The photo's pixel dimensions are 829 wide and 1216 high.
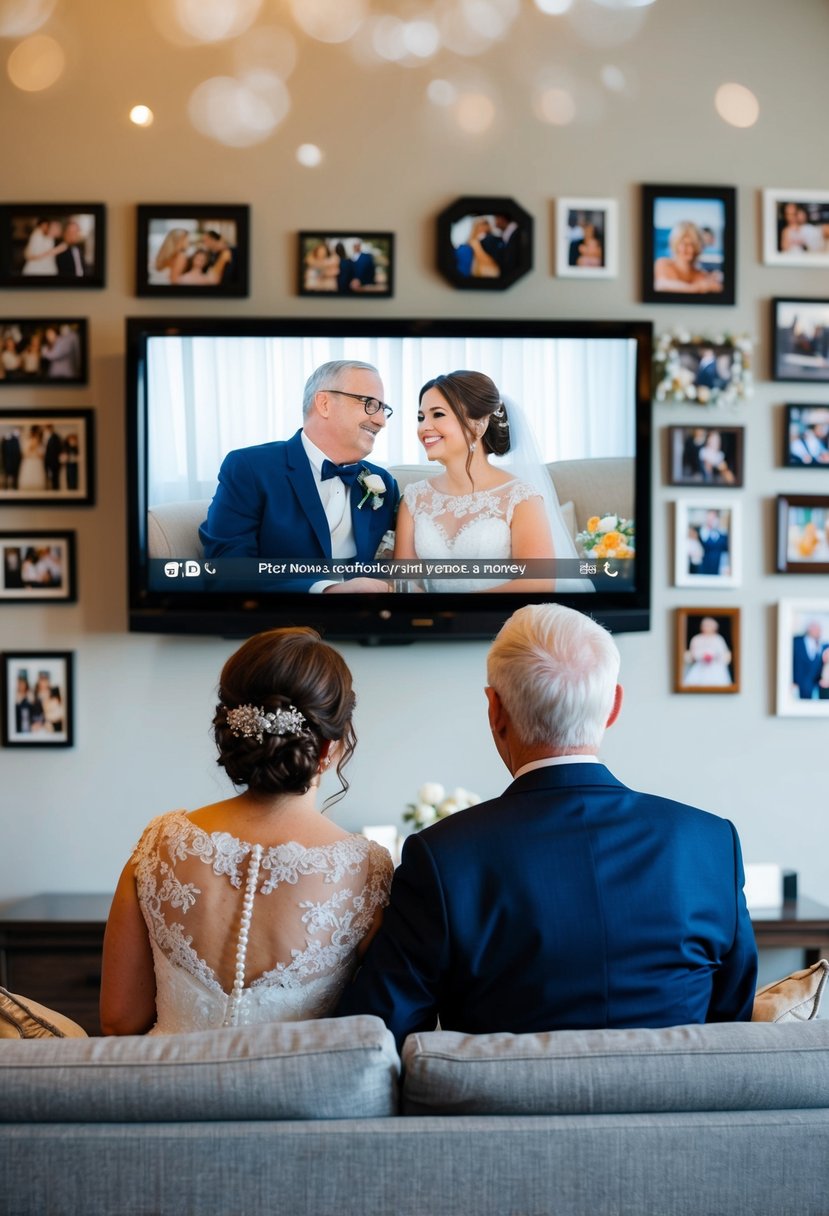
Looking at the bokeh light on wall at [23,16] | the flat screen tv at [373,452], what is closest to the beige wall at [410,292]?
the bokeh light on wall at [23,16]

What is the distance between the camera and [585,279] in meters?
3.52

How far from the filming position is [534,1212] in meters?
1.22

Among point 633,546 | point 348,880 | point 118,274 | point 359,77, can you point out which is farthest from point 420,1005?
point 359,77

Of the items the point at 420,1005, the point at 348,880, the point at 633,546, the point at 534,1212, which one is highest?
the point at 633,546

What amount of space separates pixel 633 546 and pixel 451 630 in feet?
2.03

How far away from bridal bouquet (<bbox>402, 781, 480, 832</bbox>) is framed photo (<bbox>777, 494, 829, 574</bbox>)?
127 centimetres

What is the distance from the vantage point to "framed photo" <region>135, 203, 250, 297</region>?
3426 millimetres

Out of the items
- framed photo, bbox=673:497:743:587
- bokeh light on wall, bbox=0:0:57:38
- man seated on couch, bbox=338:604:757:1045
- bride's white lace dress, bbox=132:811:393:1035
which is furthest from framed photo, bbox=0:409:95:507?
man seated on couch, bbox=338:604:757:1045

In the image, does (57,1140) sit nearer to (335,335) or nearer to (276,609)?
(276,609)

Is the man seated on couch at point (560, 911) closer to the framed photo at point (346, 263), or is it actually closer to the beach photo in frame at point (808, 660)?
the beach photo in frame at point (808, 660)

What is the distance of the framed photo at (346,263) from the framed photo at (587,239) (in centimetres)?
55

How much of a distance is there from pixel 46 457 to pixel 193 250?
→ 797mm

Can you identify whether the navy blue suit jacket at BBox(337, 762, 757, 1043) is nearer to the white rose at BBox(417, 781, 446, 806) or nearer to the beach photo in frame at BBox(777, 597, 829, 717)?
the white rose at BBox(417, 781, 446, 806)

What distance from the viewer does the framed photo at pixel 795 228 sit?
3.53 metres
